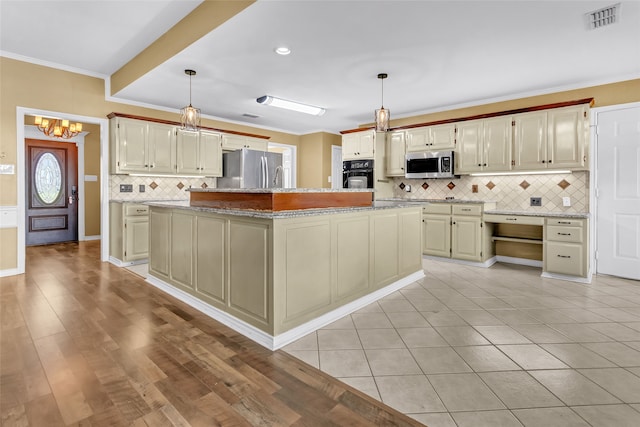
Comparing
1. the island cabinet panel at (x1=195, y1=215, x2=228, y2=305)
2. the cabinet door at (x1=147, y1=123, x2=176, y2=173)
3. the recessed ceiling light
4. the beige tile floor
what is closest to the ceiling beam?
the recessed ceiling light

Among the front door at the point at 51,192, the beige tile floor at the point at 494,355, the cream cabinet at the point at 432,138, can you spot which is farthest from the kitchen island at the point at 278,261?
the front door at the point at 51,192

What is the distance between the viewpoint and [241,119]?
6.63m

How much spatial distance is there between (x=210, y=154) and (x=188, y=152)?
41 centimetres

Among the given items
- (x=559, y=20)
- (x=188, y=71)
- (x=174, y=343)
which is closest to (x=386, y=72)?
(x=559, y=20)

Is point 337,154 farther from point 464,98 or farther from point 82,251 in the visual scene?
point 82,251

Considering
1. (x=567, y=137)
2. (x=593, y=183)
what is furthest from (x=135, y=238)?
(x=593, y=183)

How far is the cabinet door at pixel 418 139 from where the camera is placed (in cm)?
559

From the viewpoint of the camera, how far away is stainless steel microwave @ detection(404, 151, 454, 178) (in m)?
5.29

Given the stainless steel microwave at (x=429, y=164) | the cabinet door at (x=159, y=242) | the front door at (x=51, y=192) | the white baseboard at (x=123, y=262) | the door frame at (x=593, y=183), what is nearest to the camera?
the cabinet door at (x=159, y=242)

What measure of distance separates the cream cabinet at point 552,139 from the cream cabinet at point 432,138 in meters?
0.93

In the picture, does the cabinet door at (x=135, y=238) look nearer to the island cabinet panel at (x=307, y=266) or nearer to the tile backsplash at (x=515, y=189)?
the island cabinet panel at (x=307, y=266)

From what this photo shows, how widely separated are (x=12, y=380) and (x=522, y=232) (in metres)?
5.77

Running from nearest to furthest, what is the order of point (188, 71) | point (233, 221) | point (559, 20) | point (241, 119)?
point (233, 221), point (559, 20), point (188, 71), point (241, 119)

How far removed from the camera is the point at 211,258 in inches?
113
